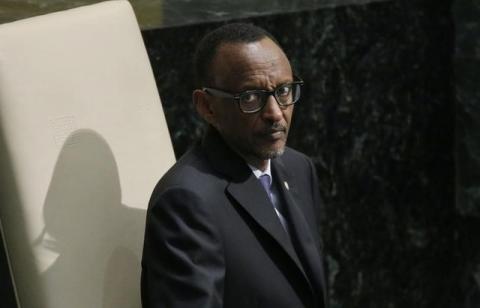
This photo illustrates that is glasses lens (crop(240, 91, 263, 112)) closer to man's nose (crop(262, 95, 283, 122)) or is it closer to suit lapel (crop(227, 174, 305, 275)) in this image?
man's nose (crop(262, 95, 283, 122))

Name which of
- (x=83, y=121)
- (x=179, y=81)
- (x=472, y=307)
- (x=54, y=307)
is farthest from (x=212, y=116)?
(x=472, y=307)

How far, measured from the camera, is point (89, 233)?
2219mm

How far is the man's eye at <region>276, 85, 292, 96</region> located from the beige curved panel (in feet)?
1.17

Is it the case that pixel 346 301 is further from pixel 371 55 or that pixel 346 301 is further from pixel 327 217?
pixel 371 55

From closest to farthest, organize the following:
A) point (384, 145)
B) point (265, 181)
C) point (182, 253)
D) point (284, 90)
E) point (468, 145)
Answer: point (182, 253) < point (284, 90) < point (265, 181) < point (384, 145) < point (468, 145)

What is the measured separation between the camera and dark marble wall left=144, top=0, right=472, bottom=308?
11.3 ft

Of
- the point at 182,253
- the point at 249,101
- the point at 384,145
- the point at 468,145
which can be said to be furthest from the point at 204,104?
the point at 468,145

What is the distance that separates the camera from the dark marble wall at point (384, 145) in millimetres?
3445

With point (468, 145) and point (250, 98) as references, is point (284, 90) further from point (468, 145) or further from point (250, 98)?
point (468, 145)

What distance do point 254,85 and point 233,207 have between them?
23 cm

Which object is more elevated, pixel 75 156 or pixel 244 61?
pixel 244 61

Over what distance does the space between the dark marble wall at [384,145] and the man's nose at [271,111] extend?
113 centimetres

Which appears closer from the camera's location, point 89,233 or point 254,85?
point 254,85

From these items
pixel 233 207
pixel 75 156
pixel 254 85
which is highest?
pixel 254 85
